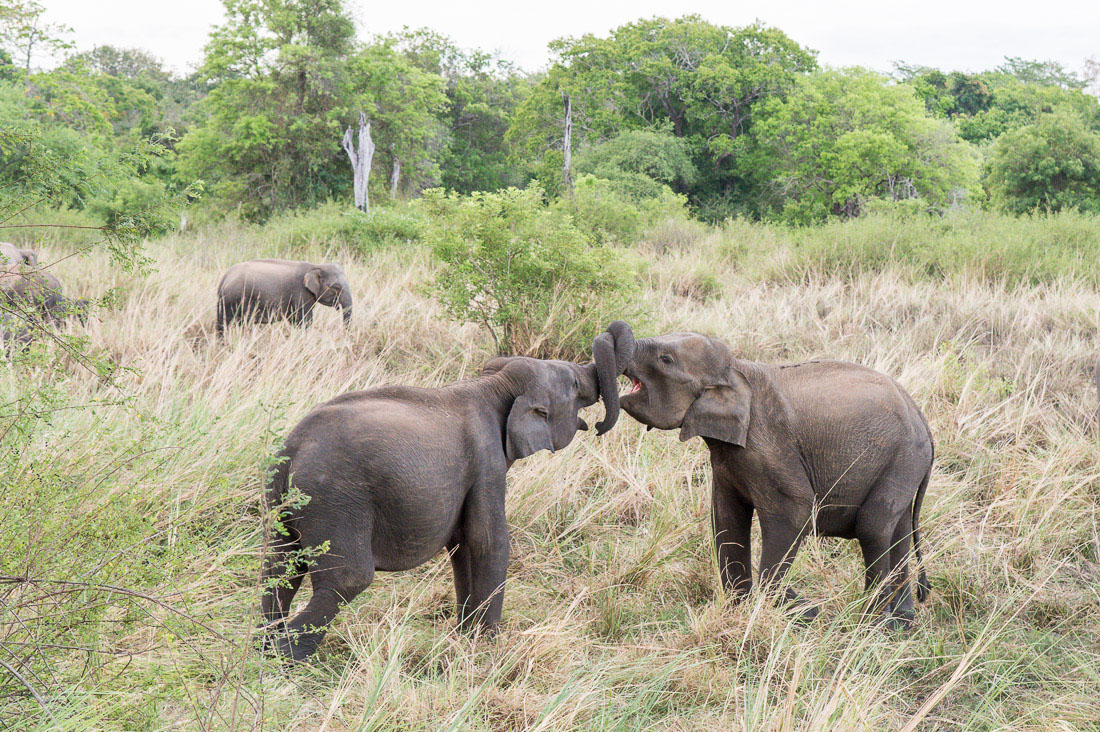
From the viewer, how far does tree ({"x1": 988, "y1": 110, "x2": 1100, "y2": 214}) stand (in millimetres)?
18531

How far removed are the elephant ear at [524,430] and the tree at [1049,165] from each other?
59.0ft

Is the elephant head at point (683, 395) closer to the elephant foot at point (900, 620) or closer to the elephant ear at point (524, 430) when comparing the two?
the elephant ear at point (524, 430)

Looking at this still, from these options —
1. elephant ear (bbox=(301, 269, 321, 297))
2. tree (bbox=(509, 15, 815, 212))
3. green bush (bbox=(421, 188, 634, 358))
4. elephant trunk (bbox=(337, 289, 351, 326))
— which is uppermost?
tree (bbox=(509, 15, 815, 212))

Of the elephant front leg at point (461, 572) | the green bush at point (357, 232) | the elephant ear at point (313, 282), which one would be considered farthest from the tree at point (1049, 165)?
the elephant front leg at point (461, 572)

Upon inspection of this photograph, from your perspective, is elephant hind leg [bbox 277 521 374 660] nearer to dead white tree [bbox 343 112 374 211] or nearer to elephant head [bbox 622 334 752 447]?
elephant head [bbox 622 334 752 447]

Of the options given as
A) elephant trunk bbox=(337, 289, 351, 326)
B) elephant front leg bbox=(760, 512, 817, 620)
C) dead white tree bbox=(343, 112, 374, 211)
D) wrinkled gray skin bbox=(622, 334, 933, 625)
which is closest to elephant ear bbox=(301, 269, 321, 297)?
elephant trunk bbox=(337, 289, 351, 326)

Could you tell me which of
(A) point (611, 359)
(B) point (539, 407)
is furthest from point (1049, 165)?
(B) point (539, 407)

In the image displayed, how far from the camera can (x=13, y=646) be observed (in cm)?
241

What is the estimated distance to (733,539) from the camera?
3947 millimetres

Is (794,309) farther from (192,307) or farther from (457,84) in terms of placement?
(457,84)

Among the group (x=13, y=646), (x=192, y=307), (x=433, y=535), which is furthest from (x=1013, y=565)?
(x=192, y=307)

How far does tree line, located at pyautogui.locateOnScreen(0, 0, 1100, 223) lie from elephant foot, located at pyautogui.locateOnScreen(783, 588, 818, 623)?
546 inches

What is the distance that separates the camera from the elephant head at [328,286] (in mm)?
8656

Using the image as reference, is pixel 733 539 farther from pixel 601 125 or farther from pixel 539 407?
pixel 601 125
